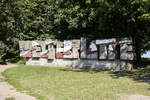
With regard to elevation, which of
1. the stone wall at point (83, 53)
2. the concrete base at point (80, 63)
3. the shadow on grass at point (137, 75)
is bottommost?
the shadow on grass at point (137, 75)

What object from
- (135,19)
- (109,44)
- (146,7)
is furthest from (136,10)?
(109,44)

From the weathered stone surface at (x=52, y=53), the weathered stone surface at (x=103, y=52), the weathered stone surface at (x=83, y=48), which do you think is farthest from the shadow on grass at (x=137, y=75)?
the weathered stone surface at (x=52, y=53)

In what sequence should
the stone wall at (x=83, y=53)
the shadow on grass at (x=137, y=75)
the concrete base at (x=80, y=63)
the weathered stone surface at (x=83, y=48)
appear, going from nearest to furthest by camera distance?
the shadow on grass at (x=137, y=75) → the stone wall at (x=83, y=53) → the concrete base at (x=80, y=63) → the weathered stone surface at (x=83, y=48)

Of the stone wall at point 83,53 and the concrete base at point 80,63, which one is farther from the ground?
the stone wall at point 83,53

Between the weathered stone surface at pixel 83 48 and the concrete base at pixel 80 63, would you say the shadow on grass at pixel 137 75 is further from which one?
the weathered stone surface at pixel 83 48

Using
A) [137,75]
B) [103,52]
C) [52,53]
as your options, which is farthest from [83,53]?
[137,75]

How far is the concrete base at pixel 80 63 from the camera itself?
1722 cm

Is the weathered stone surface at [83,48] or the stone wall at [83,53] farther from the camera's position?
the weathered stone surface at [83,48]

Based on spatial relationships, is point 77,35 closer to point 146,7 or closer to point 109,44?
point 109,44

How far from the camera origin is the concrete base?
17.2 meters

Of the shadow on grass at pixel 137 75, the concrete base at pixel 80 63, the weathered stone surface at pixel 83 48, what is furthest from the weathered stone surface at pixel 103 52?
the shadow on grass at pixel 137 75

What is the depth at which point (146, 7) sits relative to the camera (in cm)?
1345

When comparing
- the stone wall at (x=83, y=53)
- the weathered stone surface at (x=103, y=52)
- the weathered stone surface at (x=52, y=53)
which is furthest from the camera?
the weathered stone surface at (x=52, y=53)

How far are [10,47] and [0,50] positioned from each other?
64.2 inches
